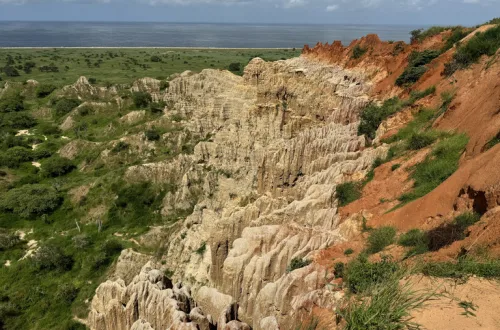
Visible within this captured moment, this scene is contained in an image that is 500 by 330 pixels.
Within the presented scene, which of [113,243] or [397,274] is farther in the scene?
[113,243]

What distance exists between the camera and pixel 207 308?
51.8ft

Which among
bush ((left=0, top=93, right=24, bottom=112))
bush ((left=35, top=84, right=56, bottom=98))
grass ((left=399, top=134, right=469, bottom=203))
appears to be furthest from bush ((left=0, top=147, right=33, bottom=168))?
grass ((left=399, top=134, right=469, bottom=203))

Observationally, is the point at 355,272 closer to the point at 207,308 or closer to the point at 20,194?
the point at 207,308

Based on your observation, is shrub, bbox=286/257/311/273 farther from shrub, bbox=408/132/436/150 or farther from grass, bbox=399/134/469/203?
shrub, bbox=408/132/436/150

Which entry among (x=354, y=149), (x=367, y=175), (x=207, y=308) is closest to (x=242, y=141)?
(x=354, y=149)

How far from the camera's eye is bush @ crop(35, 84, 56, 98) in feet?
249

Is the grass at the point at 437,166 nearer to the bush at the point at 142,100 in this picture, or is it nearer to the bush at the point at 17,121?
the bush at the point at 142,100

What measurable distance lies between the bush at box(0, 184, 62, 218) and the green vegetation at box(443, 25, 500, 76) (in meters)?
38.9

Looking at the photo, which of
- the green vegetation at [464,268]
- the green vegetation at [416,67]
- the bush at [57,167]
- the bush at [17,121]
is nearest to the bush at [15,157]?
the bush at [57,167]

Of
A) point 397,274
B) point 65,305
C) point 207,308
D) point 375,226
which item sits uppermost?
point 397,274

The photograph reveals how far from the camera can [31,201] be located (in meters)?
37.5

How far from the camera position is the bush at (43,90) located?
7579cm

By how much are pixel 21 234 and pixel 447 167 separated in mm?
36704

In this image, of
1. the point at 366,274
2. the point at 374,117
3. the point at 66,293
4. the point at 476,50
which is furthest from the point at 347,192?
the point at 66,293
